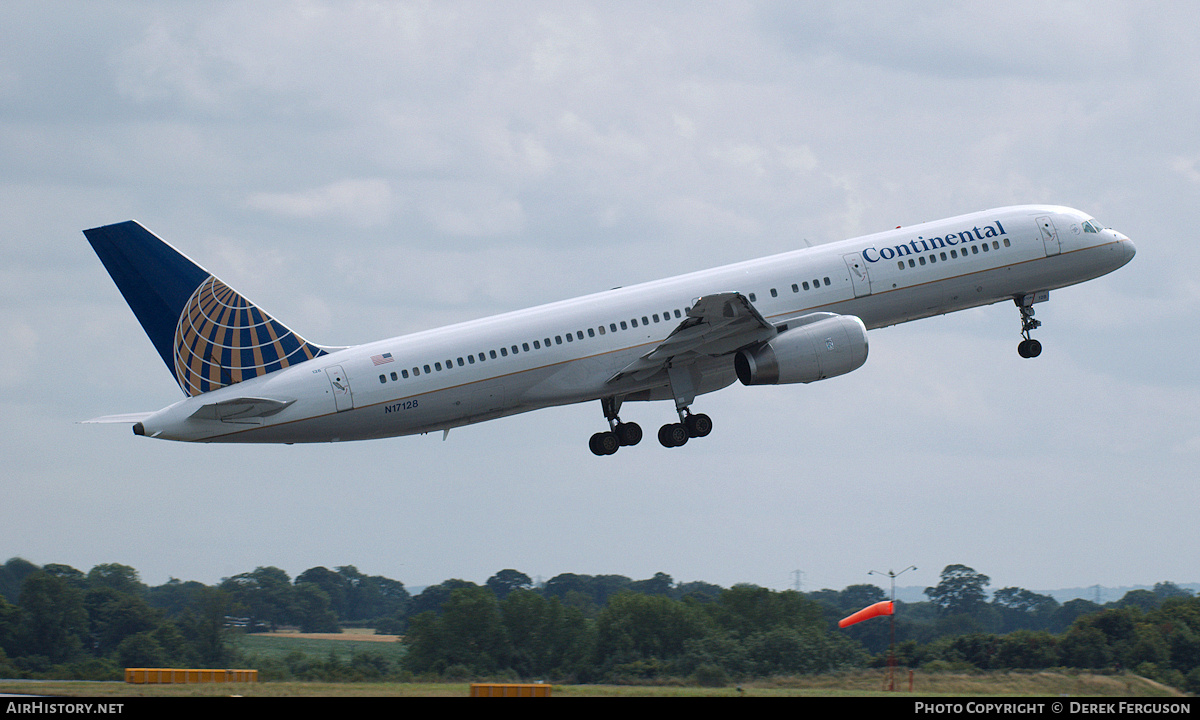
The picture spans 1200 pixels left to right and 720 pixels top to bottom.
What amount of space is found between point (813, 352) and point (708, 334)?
3719mm

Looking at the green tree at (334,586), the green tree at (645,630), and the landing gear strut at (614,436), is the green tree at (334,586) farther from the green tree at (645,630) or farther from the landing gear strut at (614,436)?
the landing gear strut at (614,436)

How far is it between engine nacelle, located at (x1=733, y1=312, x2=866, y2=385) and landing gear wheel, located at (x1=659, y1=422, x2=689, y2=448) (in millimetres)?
4040

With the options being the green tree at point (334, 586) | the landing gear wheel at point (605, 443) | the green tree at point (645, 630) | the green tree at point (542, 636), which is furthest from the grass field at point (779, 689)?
the green tree at point (334, 586)

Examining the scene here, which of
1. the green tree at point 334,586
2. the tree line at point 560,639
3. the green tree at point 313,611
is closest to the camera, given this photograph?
the tree line at point 560,639

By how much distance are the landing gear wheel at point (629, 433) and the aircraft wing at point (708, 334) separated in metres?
4.16

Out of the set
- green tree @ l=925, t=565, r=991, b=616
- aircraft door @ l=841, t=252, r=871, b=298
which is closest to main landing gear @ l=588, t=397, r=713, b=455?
aircraft door @ l=841, t=252, r=871, b=298

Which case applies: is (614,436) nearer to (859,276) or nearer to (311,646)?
(859,276)

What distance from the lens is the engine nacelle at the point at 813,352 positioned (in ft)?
167

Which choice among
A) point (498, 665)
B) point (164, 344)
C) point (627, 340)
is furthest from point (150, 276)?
point (498, 665)

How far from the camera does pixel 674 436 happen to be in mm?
54219

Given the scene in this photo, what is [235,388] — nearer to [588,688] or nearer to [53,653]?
[588,688]

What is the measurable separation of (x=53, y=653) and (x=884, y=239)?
178 feet

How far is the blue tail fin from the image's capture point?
47.6 metres

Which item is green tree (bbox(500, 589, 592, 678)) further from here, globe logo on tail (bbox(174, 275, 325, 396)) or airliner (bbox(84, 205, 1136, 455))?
globe logo on tail (bbox(174, 275, 325, 396))
